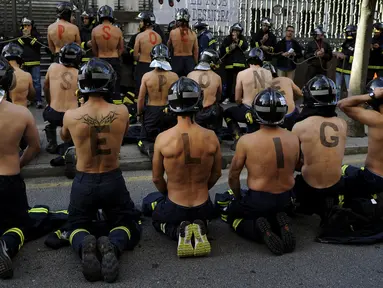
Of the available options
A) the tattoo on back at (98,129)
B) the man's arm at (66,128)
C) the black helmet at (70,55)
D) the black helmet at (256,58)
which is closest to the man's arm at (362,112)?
the tattoo on back at (98,129)

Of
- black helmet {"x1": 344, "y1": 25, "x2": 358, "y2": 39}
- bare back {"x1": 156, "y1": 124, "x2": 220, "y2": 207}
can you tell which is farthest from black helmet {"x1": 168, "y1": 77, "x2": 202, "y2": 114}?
black helmet {"x1": 344, "y1": 25, "x2": 358, "y2": 39}

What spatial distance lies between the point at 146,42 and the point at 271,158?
5827mm

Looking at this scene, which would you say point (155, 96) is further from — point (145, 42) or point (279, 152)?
point (279, 152)

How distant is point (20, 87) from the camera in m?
7.00

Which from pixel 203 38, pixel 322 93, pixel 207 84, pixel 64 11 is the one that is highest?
pixel 64 11

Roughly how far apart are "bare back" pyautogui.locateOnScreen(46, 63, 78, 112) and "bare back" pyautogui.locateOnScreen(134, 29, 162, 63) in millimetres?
2829

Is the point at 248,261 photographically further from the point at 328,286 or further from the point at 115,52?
the point at 115,52

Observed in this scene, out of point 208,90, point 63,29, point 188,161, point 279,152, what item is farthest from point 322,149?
point 63,29

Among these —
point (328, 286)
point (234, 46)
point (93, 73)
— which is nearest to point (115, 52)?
point (234, 46)

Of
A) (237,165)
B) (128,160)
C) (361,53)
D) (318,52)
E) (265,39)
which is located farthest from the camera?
(265,39)

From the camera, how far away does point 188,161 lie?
4535 mm

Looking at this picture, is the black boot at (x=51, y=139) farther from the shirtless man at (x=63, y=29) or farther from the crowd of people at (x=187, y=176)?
the shirtless man at (x=63, y=29)

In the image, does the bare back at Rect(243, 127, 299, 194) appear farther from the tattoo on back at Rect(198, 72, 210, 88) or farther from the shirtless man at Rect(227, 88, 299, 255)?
the tattoo on back at Rect(198, 72, 210, 88)

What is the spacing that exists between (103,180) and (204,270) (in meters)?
1.20
